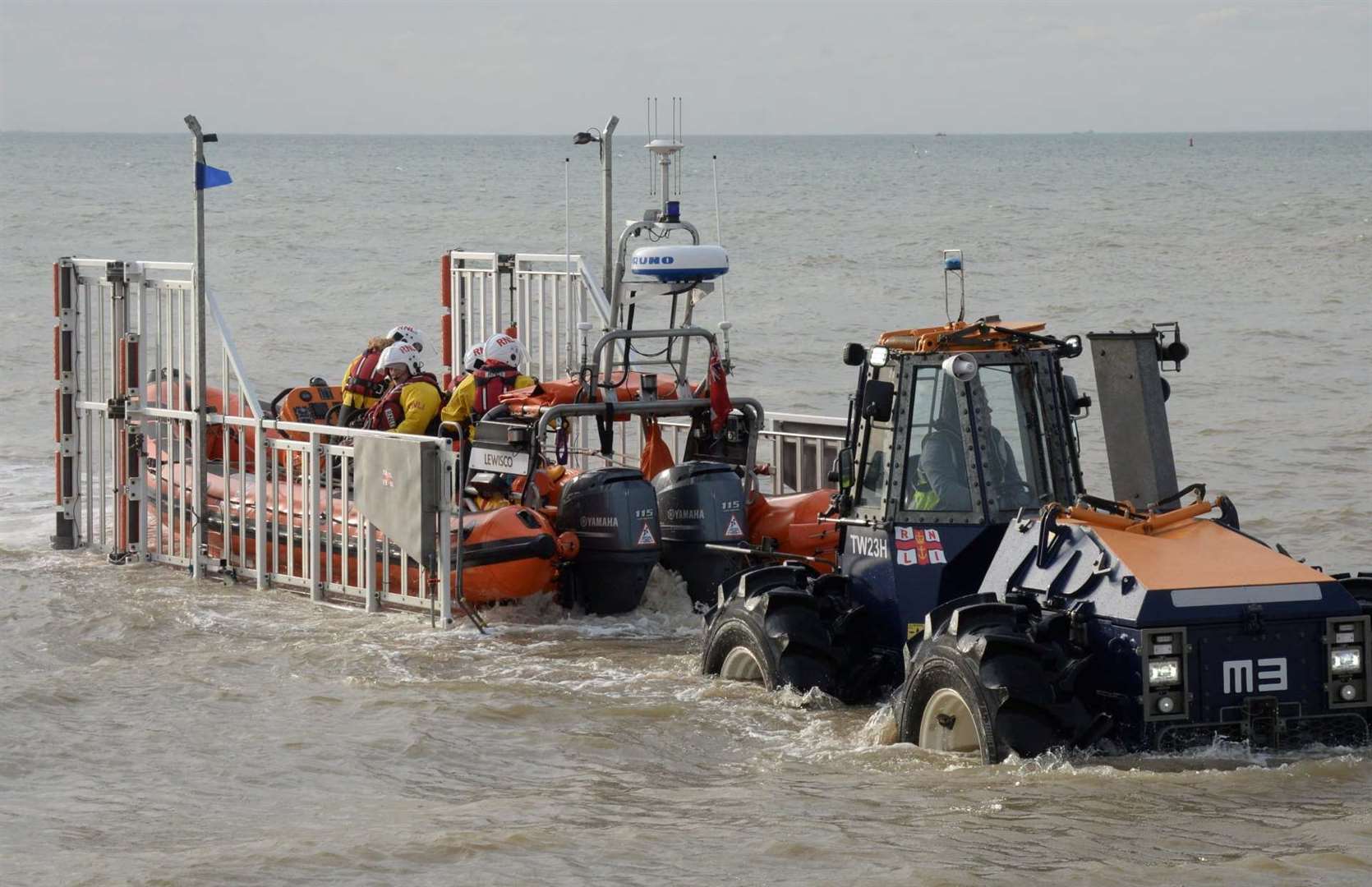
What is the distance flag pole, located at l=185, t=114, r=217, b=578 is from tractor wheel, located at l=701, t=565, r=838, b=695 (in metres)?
4.84

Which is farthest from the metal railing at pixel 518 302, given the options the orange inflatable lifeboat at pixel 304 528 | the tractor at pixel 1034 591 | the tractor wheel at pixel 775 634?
the tractor at pixel 1034 591

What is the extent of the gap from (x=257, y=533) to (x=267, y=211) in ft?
168

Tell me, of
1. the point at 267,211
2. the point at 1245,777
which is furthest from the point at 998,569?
the point at 267,211

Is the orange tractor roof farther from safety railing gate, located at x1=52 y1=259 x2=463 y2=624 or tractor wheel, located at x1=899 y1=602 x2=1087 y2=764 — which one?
safety railing gate, located at x1=52 y1=259 x2=463 y2=624

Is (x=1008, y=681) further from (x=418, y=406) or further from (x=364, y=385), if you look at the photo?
(x=364, y=385)

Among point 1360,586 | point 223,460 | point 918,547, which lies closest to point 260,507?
point 223,460

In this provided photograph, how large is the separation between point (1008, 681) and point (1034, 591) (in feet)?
2.11

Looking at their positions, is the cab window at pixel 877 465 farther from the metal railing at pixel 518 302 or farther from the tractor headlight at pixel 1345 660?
the metal railing at pixel 518 302

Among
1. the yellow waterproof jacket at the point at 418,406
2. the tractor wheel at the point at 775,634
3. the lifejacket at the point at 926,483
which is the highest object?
the yellow waterproof jacket at the point at 418,406

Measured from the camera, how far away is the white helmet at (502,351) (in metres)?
12.2

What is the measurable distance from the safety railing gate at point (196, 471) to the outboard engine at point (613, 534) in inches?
30.2

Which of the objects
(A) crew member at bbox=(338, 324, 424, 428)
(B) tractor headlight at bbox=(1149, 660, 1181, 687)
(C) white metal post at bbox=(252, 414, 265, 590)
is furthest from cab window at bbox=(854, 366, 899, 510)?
(A) crew member at bbox=(338, 324, 424, 428)

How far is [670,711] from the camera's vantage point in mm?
8922

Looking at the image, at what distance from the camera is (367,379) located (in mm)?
13250
